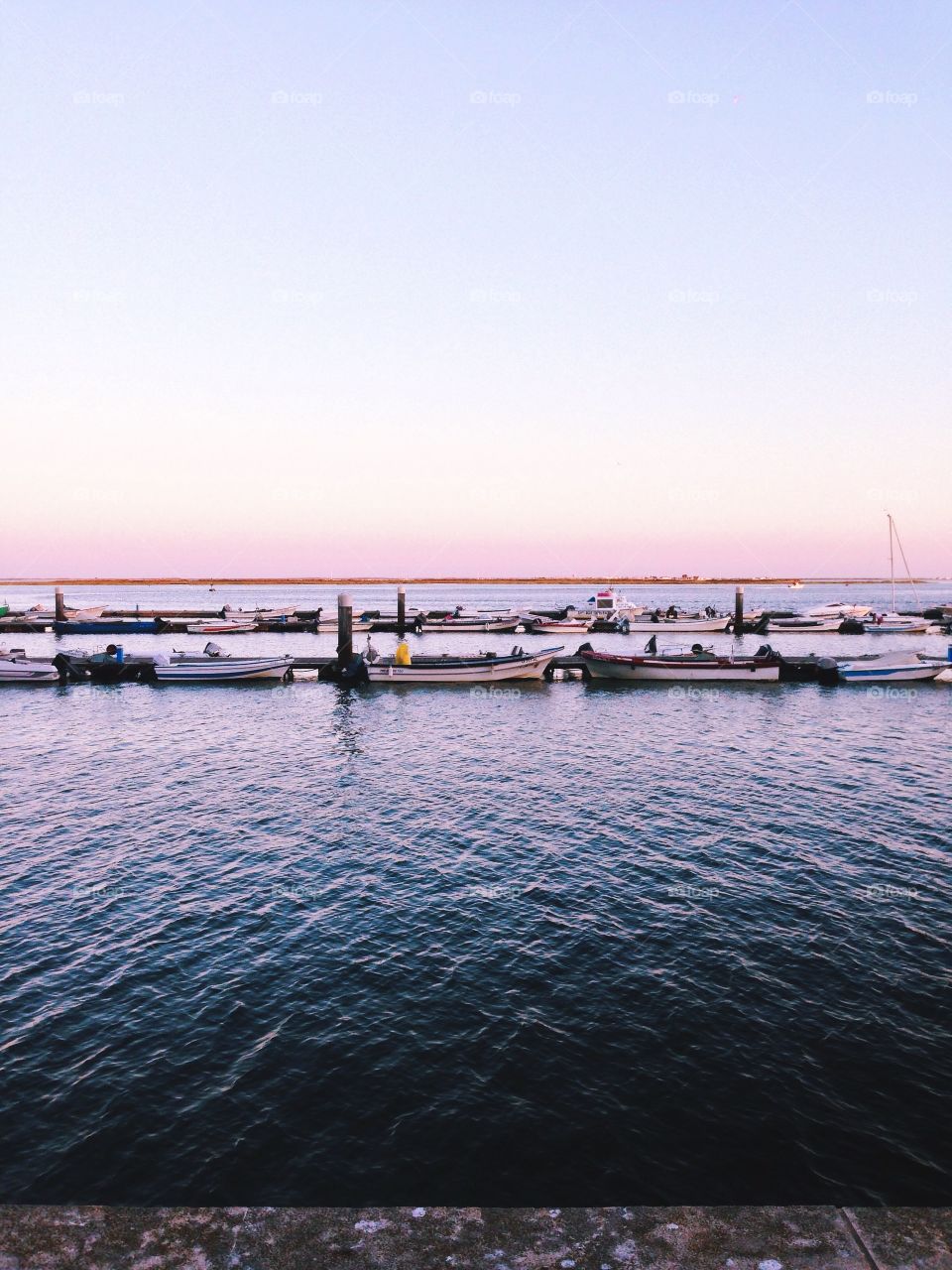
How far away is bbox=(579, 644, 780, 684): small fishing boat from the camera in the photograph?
47.1 m

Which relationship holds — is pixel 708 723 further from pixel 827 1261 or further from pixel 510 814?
pixel 827 1261

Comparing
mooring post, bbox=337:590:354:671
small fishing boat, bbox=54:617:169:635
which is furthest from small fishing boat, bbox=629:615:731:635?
small fishing boat, bbox=54:617:169:635

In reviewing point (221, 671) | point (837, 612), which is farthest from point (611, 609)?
point (221, 671)

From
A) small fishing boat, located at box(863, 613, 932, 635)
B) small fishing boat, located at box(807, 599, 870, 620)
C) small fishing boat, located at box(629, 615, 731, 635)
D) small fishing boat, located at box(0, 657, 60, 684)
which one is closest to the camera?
small fishing boat, located at box(0, 657, 60, 684)

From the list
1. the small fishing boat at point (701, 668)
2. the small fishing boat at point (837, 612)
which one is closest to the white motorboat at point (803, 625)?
the small fishing boat at point (837, 612)

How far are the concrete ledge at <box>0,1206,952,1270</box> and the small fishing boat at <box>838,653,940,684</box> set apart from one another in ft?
150

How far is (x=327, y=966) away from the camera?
42.2ft

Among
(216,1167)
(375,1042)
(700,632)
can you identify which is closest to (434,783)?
(375,1042)

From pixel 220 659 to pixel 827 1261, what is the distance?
4693cm

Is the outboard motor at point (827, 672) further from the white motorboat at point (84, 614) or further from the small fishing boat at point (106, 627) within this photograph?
the white motorboat at point (84, 614)

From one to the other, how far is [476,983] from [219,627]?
7917 centimetres

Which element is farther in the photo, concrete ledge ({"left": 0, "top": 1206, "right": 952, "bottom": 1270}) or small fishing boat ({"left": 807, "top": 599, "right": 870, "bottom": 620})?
small fishing boat ({"left": 807, "top": 599, "right": 870, "bottom": 620})

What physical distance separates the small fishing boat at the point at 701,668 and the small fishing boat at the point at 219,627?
5291 centimetres

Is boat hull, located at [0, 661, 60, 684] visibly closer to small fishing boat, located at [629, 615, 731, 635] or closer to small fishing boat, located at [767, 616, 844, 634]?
small fishing boat, located at [629, 615, 731, 635]
